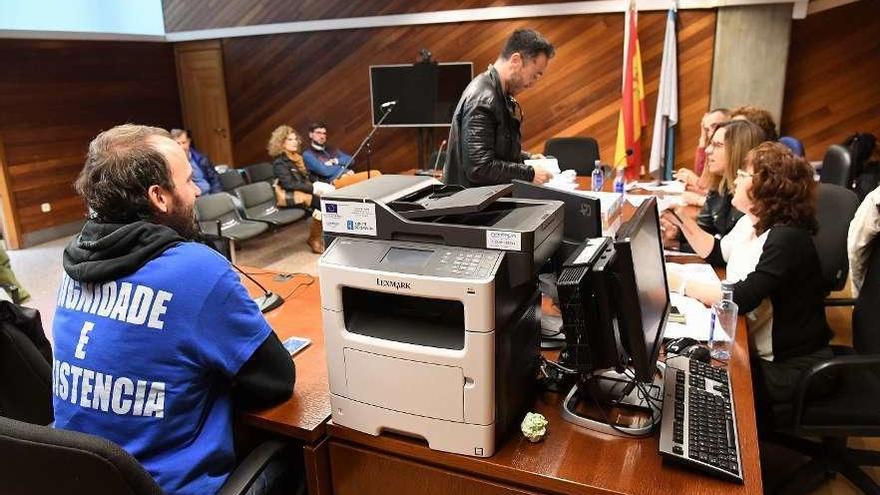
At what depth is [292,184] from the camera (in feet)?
18.8

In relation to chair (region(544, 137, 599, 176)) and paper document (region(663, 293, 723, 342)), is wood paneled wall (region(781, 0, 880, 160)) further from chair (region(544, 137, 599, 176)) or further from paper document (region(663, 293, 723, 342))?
paper document (region(663, 293, 723, 342))

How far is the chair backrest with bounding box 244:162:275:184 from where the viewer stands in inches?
248

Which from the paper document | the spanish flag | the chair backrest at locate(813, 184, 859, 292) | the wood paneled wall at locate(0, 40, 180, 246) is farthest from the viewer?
A: the wood paneled wall at locate(0, 40, 180, 246)

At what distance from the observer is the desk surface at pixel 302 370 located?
1.46 m

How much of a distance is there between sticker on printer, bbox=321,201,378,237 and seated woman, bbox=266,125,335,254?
4.22 meters

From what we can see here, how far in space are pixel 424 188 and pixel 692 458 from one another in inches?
35.8

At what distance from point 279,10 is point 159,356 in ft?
21.4

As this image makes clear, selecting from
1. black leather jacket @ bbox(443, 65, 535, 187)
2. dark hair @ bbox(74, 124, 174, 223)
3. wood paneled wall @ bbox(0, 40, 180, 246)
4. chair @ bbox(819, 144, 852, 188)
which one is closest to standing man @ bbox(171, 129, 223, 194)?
wood paneled wall @ bbox(0, 40, 180, 246)

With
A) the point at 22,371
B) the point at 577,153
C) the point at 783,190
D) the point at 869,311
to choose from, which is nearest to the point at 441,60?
the point at 577,153

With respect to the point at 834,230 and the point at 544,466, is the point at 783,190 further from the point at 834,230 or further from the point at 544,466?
the point at 544,466

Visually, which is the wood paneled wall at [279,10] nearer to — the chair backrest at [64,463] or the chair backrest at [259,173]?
the chair backrest at [259,173]

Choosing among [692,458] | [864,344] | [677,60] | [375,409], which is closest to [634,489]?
[692,458]

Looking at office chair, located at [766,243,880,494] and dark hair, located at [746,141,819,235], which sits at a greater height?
dark hair, located at [746,141,819,235]

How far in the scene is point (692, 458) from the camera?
118 centimetres
